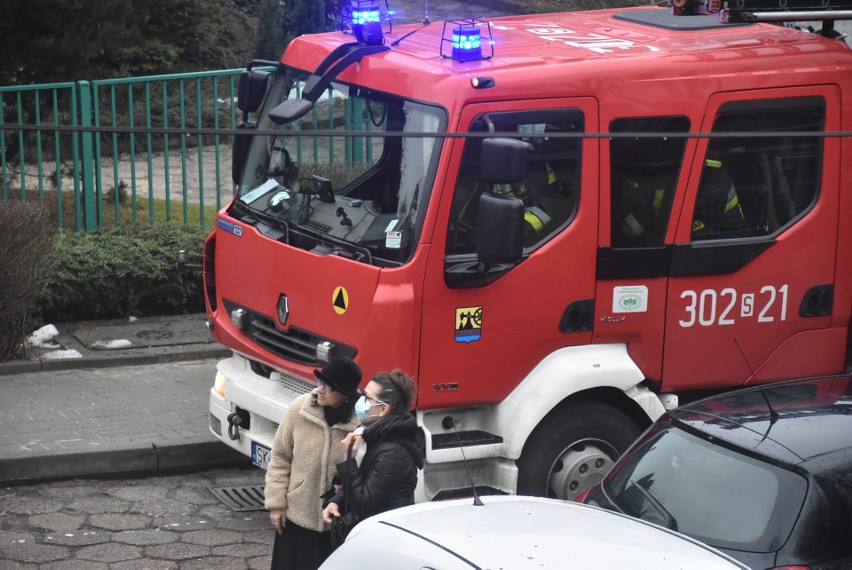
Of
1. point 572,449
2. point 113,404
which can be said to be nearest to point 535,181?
point 572,449

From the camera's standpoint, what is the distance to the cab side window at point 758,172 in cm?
679

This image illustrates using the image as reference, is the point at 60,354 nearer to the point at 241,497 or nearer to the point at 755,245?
the point at 241,497

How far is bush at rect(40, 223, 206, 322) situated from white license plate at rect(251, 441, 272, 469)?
411 cm

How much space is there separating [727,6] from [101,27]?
22.9 feet

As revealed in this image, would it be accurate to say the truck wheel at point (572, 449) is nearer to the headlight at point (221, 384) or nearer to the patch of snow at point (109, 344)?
the headlight at point (221, 384)

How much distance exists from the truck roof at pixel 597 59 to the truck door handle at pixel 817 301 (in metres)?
1.19

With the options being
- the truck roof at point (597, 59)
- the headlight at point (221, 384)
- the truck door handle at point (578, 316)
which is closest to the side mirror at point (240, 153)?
the truck roof at point (597, 59)

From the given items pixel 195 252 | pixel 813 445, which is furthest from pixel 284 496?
pixel 195 252

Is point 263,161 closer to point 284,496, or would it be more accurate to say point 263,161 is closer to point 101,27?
point 284,496

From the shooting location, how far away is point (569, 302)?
6551 millimetres

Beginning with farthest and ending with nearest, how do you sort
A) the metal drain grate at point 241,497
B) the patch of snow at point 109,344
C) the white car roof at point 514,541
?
the patch of snow at point 109,344 < the metal drain grate at point 241,497 < the white car roof at point 514,541

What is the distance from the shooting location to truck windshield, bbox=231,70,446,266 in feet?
20.7

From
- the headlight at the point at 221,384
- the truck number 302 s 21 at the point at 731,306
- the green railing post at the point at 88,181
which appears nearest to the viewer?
the truck number 302 s 21 at the point at 731,306

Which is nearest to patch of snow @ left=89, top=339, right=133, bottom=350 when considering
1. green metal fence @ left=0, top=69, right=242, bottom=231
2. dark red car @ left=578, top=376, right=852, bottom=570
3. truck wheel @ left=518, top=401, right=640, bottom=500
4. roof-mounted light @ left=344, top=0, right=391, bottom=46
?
green metal fence @ left=0, top=69, right=242, bottom=231
